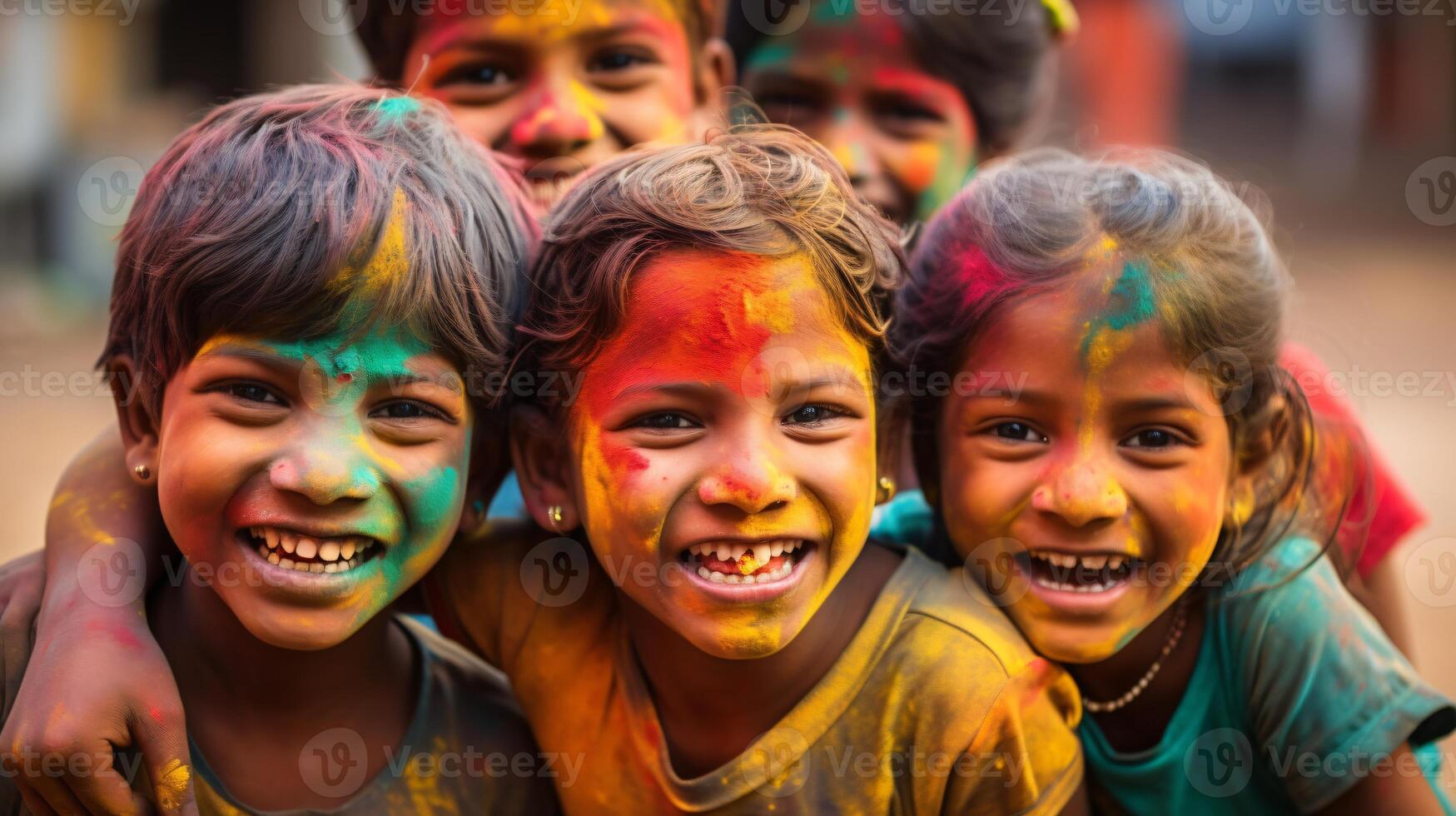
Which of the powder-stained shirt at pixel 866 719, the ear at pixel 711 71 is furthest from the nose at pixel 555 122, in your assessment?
the powder-stained shirt at pixel 866 719

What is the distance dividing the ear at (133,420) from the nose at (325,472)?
33 cm

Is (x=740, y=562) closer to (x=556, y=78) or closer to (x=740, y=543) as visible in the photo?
(x=740, y=543)

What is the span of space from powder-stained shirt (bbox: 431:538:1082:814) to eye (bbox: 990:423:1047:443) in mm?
253

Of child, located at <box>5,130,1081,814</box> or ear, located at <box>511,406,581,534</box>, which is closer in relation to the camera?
child, located at <box>5,130,1081,814</box>

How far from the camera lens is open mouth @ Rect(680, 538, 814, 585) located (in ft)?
6.22

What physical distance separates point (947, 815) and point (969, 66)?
193cm

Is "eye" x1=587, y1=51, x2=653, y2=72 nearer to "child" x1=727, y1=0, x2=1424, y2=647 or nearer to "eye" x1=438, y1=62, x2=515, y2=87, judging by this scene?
"eye" x1=438, y1=62, x2=515, y2=87

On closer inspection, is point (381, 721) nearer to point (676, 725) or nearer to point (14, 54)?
point (676, 725)

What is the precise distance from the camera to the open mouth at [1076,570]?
6.64 ft

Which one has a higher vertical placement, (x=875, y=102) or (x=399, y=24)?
(x=399, y=24)

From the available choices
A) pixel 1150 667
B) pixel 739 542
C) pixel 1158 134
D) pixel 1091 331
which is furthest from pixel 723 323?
pixel 1158 134

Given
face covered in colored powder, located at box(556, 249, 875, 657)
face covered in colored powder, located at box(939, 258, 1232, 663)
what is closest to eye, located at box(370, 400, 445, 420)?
face covered in colored powder, located at box(556, 249, 875, 657)

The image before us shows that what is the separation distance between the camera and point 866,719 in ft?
6.58

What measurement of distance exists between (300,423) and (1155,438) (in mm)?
1302
